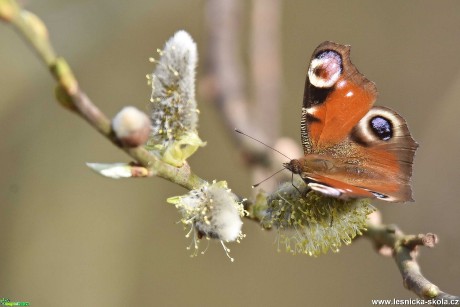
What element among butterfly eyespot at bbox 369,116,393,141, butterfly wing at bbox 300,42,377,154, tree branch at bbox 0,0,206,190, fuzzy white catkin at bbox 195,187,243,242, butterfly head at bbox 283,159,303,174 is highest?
butterfly wing at bbox 300,42,377,154

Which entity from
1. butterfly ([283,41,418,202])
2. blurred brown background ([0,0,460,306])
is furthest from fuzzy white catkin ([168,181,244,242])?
blurred brown background ([0,0,460,306])

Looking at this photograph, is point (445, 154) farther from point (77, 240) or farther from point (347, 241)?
point (77, 240)

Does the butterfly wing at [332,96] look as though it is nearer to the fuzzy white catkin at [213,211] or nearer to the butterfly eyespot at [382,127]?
the butterfly eyespot at [382,127]

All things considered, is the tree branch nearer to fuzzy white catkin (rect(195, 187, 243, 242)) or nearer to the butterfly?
fuzzy white catkin (rect(195, 187, 243, 242))

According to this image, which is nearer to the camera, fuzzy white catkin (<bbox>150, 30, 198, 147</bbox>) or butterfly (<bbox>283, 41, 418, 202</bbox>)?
fuzzy white catkin (<bbox>150, 30, 198, 147</bbox>)

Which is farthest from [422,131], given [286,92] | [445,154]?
[286,92]

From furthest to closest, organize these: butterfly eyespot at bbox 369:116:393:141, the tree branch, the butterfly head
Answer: butterfly eyespot at bbox 369:116:393:141
the butterfly head
the tree branch

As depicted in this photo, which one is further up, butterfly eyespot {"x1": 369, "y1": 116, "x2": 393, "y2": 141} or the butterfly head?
butterfly eyespot {"x1": 369, "y1": 116, "x2": 393, "y2": 141}

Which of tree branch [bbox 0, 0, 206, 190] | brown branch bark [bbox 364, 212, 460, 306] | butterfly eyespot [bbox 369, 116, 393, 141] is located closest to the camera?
tree branch [bbox 0, 0, 206, 190]
